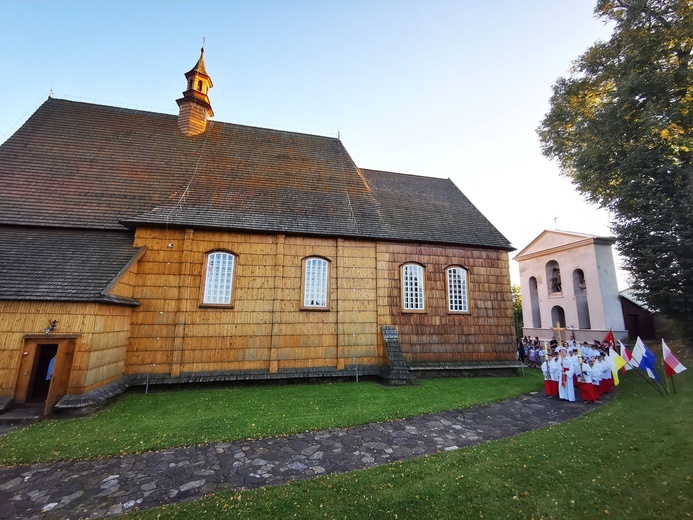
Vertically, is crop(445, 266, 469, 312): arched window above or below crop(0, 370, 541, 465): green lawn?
above

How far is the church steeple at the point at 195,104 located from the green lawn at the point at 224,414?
39.8 feet

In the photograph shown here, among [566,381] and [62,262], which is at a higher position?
[62,262]

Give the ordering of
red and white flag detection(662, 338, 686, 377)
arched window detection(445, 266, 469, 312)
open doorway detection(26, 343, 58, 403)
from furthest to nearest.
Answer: arched window detection(445, 266, 469, 312) < red and white flag detection(662, 338, 686, 377) < open doorway detection(26, 343, 58, 403)

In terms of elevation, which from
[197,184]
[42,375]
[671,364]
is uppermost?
[197,184]

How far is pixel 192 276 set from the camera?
1105 cm

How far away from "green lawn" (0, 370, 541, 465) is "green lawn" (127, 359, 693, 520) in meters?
2.42

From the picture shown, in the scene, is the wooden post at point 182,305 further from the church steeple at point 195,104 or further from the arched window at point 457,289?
the arched window at point 457,289

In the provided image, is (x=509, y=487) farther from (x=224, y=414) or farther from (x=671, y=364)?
(x=671, y=364)

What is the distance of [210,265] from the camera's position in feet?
37.4

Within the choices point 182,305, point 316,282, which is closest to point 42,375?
point 182,305

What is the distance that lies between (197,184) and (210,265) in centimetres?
382

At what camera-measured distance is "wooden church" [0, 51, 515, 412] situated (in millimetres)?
8805

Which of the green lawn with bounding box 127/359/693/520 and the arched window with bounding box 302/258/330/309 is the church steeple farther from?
the green lawn with bounding box 127/359/693/520

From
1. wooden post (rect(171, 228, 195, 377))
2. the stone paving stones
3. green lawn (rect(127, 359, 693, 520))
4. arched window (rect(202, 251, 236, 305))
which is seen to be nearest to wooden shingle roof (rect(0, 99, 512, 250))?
wooden post (rect(171, 228, 195, 377))
